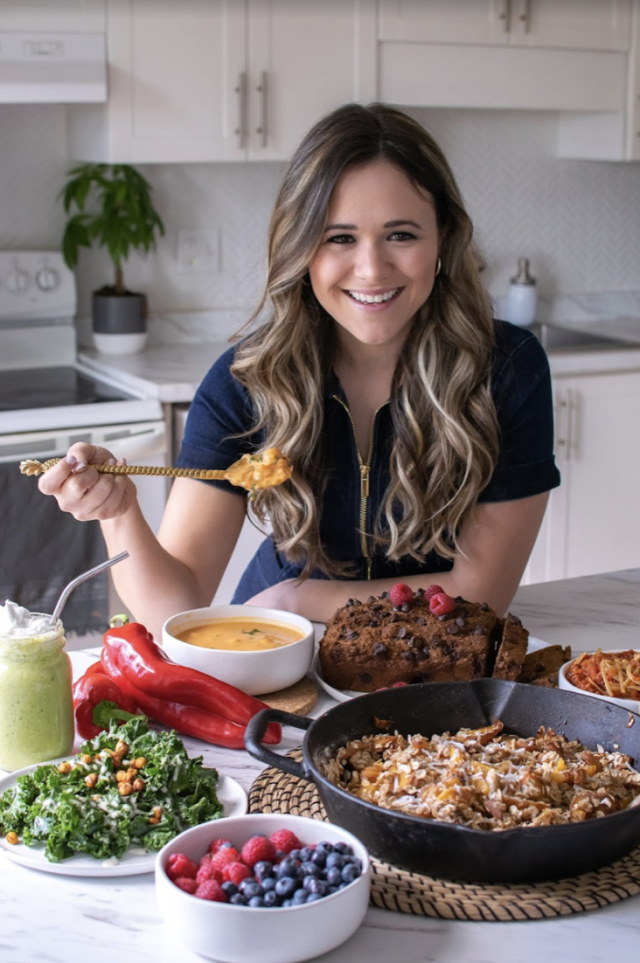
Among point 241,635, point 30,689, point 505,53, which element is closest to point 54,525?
point 241,635

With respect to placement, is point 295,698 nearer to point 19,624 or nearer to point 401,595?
point 401,595

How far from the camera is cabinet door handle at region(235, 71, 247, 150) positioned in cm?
346

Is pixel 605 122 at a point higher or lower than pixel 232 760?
higher

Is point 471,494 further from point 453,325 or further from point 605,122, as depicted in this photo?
point 605,122

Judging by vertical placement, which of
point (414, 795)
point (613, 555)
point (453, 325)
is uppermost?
point (453, 325)

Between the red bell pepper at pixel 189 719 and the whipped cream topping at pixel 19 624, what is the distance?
17 cm

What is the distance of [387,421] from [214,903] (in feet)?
4.02

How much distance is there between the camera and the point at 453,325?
204cm

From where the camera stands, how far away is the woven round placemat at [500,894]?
1064 mm

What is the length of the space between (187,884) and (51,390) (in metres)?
2.47

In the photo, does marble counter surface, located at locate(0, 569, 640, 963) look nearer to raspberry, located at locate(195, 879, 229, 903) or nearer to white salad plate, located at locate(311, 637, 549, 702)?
raspberry, located at locate(195, 879, 229, 903)

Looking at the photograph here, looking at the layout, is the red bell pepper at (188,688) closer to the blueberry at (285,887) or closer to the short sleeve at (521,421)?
the blueberry at (285,887)

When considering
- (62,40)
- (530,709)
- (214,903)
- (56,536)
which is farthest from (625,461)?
(214,903)

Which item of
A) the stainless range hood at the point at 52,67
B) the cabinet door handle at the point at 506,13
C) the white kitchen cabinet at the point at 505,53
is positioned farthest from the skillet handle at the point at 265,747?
the cabinet door handle at the point at 506,13
